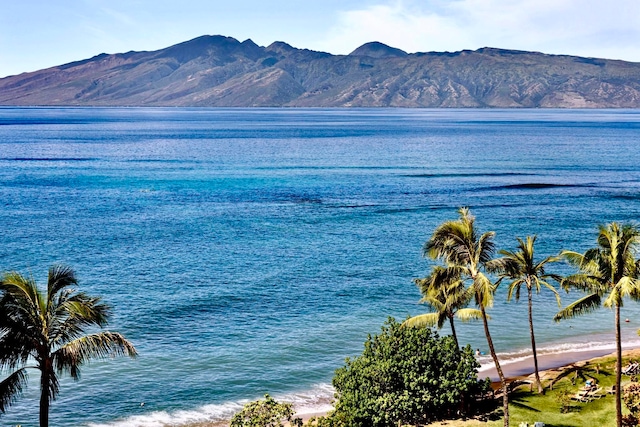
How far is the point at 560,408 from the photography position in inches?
1313

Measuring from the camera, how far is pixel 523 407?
111ft

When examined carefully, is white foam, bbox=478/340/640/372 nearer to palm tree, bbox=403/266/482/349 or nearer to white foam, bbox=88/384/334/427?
white foam, bbox=88/384/334/427

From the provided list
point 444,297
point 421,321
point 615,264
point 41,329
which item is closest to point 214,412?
point 421,321

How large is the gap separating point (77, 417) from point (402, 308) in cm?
2808

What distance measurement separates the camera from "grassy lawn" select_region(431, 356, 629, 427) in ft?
103

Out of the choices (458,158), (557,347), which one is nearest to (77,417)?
(557,347)

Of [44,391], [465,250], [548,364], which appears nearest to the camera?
[44,391]

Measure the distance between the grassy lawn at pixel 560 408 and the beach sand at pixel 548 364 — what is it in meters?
2.07

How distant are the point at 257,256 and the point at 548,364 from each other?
37.1m

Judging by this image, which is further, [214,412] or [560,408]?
[214,412]

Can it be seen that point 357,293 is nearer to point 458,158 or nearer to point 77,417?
→ point 77,417

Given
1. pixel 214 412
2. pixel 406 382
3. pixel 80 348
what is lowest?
pixel 214 412

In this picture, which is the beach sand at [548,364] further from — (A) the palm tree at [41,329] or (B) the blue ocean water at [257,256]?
(A) the palm tree at [41,329]

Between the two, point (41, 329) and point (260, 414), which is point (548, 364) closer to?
point (260, 414)
